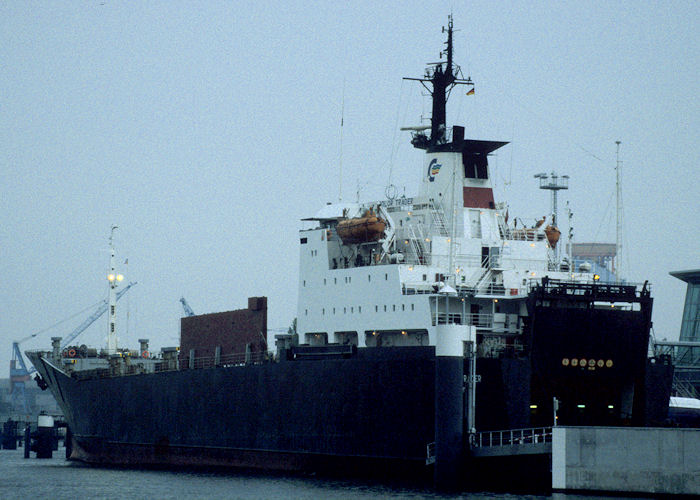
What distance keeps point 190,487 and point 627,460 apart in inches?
580

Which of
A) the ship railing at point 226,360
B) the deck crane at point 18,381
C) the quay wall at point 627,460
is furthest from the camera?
the deck crane at point 18,381

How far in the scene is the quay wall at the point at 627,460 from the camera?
110 feet

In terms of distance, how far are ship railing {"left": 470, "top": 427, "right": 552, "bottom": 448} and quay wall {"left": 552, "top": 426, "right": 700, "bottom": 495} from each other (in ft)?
3.68

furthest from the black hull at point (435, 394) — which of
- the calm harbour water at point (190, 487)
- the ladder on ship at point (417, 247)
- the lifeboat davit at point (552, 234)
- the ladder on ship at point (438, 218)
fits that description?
the ladder on ship at point (438, 218)

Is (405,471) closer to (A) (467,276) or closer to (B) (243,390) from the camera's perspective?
(A) (467,276)

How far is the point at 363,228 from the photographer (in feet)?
139

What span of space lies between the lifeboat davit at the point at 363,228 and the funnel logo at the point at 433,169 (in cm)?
248

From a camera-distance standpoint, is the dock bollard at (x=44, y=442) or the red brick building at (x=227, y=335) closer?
the red brick building at (x=227, y=335)

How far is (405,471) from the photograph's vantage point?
37.9 metres

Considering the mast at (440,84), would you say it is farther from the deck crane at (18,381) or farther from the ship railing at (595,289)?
the deck crane at (18,381)

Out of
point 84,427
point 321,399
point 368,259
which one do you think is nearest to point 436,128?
point 368,259

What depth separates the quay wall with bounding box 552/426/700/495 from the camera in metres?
33.6

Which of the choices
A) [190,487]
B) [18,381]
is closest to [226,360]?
[190,487]

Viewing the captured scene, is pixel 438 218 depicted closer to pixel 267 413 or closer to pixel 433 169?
pixel 433 169
